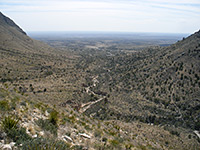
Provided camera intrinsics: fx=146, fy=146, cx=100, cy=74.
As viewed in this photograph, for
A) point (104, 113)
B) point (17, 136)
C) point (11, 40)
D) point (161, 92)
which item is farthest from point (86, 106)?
point (11, 40)

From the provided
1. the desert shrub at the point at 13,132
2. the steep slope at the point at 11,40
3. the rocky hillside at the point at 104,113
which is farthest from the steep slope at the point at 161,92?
the steep slope at the point at 11,40

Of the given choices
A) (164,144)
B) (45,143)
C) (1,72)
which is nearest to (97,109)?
(164,144)

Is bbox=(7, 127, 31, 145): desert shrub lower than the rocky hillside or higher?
higher

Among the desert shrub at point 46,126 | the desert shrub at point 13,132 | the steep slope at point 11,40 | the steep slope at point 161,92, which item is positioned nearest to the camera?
the desert shrub at point 13,132

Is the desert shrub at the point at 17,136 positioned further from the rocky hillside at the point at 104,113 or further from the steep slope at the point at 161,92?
the steep slope at the point at 161,92

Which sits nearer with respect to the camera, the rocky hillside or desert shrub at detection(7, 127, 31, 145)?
desert shrub at detection(7, 127, 31, 145)

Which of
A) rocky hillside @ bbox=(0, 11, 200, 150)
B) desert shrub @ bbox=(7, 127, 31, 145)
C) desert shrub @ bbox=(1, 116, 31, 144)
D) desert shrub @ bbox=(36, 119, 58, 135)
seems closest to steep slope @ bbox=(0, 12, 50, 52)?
rocky hillside @ bbox=(0, 11, 200, 150)

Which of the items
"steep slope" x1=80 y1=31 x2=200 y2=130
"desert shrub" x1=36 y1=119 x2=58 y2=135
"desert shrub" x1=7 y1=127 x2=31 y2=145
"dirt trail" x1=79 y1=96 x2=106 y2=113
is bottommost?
"dirt trail" x1=79 y1=96 x2=106 y2=113

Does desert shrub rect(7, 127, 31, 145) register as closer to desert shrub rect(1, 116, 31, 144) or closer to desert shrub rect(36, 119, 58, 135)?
desert shrub rect(1, 116, 31, 144)

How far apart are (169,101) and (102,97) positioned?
45.7 ft

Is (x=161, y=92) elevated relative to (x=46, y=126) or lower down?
lower down

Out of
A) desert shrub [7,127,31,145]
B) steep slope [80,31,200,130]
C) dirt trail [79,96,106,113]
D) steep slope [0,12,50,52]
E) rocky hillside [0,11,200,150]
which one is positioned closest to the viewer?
desert shrub [7,127,31,145]

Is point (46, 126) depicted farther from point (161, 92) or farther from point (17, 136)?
point (161, 92)

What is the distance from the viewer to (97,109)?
27.0m
